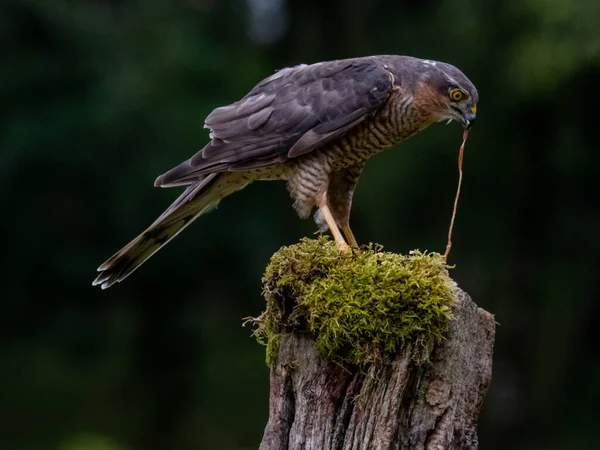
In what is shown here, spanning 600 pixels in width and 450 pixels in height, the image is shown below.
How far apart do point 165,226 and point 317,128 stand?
94 cm

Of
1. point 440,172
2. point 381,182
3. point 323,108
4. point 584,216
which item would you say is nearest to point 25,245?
point 381,182

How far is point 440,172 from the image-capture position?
7.18m

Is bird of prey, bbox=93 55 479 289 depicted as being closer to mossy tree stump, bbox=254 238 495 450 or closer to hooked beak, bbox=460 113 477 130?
hooked beak, bbox=460 113 477 130

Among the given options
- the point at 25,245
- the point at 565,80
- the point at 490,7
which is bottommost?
the point at 25,245

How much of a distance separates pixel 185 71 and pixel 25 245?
84.7 inches

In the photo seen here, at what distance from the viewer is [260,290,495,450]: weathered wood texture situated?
3047 millimetres

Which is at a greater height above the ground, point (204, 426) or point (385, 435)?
point (204, 426)

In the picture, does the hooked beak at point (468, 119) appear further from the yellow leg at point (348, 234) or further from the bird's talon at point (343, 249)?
the bird's talon at point (343, 249)

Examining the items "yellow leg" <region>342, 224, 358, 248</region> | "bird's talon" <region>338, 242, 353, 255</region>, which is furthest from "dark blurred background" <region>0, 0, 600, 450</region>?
"bird's talon" <region>338, 242, 353, 255</region>

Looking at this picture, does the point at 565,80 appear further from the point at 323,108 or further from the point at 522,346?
the point at 323,108

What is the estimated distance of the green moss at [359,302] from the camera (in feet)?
10.2

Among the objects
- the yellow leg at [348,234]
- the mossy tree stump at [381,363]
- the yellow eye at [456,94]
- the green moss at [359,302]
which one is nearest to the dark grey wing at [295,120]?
the yellow eye at [456,94]

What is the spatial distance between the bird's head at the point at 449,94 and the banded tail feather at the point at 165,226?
3.42ft

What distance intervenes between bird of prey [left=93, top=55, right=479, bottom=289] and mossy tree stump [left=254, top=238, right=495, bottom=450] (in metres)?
0.88
